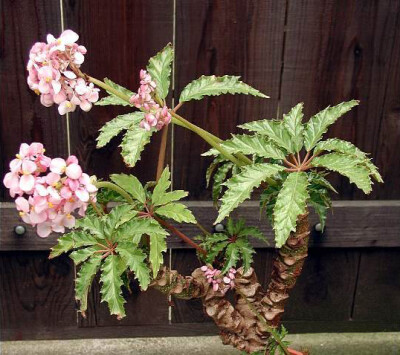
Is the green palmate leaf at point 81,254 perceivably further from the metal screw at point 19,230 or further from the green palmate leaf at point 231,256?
the metal screw at point 19,230

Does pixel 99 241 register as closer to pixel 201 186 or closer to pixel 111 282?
pixel 111 282

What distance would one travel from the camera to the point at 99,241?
115cm

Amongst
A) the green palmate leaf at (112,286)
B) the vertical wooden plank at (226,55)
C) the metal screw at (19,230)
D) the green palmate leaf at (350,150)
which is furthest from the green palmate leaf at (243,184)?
the metal screw at (19,230)

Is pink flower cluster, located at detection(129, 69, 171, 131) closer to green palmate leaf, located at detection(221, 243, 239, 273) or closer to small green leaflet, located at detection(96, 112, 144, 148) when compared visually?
small green leaflet, located at detection(96, 112, 144, 148)

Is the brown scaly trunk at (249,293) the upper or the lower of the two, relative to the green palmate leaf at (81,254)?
lower

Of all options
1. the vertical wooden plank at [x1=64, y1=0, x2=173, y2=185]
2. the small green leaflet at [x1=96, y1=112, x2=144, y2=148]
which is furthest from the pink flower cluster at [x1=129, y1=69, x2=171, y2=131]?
the vertical wooden plank at [x1=64, y1=0, x2=173, y2=185]

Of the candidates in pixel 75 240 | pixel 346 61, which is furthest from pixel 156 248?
pixel 346 61

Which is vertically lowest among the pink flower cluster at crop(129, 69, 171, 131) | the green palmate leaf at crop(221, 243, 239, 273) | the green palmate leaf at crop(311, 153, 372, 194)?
the green palmate leaf at crop(221, 243, 239, 273)

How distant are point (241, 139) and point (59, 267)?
1.06 m

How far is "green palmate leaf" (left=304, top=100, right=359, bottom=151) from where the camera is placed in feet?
3.88

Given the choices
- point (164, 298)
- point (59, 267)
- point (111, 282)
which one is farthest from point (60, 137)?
point (111, 282)

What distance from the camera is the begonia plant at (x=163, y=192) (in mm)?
969

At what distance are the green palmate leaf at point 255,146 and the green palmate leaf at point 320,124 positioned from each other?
0.25 feet

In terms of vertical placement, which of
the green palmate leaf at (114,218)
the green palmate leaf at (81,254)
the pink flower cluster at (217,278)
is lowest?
the pink flower cluster at (217,278)
